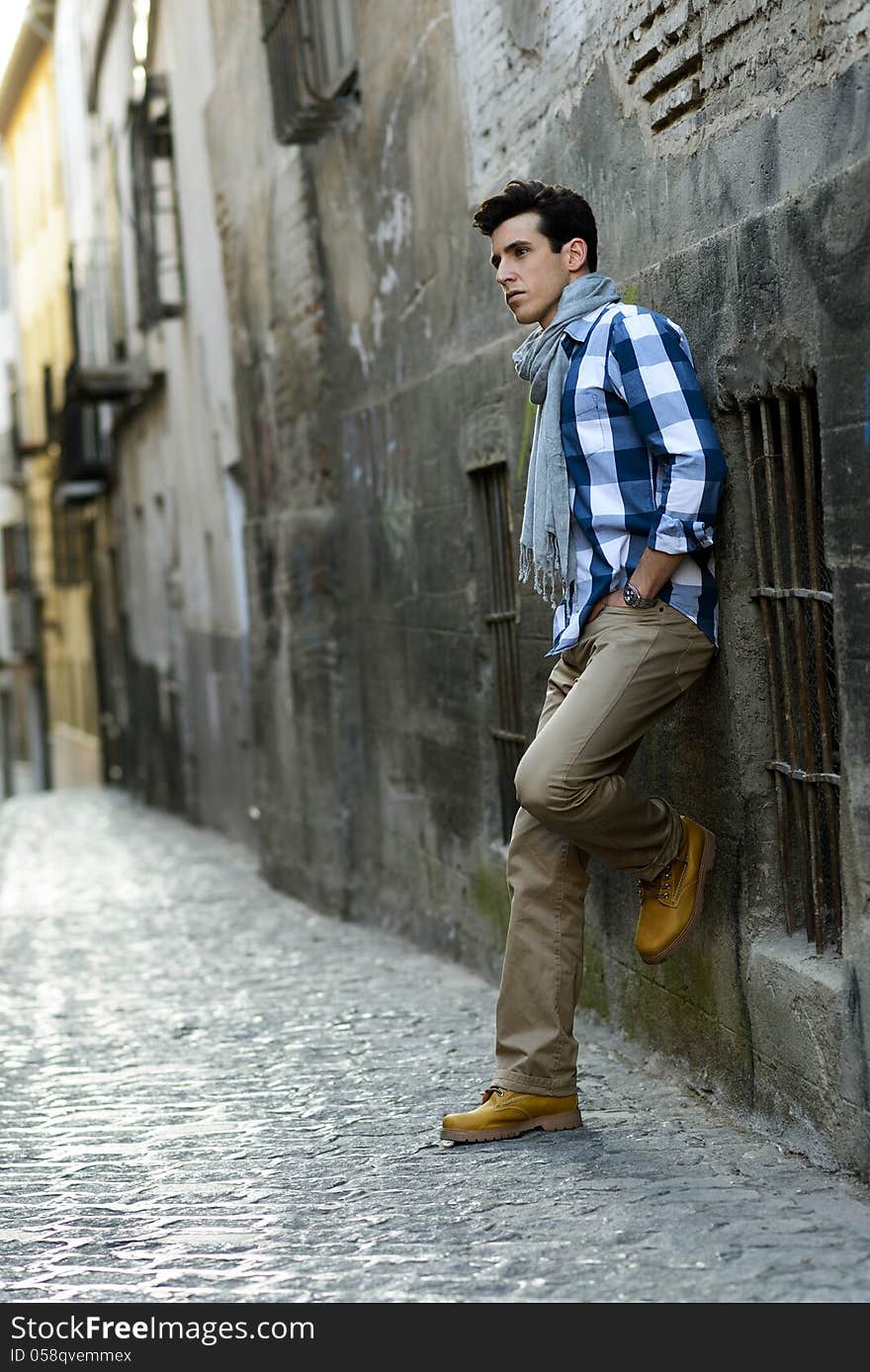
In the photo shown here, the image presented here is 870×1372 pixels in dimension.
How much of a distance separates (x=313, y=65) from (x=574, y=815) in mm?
5218

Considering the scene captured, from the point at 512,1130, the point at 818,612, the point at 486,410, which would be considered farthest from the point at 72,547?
the point at 818,612

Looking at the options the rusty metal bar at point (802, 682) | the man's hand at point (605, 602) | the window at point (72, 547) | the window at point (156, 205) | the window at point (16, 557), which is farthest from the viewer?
the window at point (16, 557)

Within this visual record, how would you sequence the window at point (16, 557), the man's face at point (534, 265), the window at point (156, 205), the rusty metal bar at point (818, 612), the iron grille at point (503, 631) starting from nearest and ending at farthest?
the rusty metal bar at point (818, 612) → the man's face at point (534, 265) → the iron grille at point (503, 631) → the window at point (156, 205) → the window at point (16, 557)

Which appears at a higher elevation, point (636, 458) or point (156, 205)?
point (156, 205)

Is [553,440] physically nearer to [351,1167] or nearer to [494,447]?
[351,1167]

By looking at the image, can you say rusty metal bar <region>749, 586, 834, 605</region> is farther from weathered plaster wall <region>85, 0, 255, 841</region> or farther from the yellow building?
the yellow building

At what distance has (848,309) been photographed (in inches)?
154

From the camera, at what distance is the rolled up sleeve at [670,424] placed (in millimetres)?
4488

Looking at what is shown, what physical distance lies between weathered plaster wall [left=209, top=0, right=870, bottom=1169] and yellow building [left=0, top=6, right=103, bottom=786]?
13.8 m

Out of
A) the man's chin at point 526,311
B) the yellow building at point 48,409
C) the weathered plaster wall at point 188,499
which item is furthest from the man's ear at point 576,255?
the yellow building at point 48,409

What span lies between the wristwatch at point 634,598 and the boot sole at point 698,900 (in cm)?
62

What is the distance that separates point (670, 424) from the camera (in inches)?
177

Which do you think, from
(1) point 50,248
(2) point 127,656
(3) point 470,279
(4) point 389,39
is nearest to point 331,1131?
(3) point 470,279

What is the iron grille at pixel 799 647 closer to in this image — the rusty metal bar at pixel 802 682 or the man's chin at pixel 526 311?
the rusty metal bar at pixel 802 682
